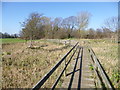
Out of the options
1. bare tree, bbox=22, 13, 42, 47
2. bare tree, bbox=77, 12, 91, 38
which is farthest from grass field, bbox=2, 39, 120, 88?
bare tree, bbox=77, 12, 91, 38

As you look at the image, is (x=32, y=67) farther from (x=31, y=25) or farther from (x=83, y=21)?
(x=83, y=21)

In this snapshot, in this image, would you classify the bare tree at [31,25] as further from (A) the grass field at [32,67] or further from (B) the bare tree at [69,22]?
(B) the bare tree at [69,22]

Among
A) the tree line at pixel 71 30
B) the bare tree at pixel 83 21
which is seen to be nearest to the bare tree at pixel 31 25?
the tree line at pixel 71 30

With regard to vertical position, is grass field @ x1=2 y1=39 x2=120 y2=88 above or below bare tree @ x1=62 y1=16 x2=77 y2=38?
below

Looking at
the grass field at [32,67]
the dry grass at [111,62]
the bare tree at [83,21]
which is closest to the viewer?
the dry grass at [111,62]

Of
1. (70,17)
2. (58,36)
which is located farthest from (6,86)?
(70,17)

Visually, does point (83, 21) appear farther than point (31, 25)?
Yes

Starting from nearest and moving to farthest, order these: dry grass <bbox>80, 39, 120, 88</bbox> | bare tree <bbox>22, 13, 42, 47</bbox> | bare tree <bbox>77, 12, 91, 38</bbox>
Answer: dry grass <bbox>80, 39, 120, 88</bbox>
bare tree <bbox>22, 13, 42, 47</bbox>
bare tree <bbox>77, 12, 91, 38</bbox>

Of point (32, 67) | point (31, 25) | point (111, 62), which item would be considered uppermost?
point (31, 25)

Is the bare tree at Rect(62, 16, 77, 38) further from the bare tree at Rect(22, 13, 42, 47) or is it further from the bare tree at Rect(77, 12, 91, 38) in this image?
the bare tree at Rect(22, 13, 42, 47)

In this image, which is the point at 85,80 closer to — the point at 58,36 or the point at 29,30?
the point at 29,30

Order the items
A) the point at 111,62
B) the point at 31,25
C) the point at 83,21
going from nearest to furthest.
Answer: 1. the point at 111,62
2. the point at 31,25
3. the point at 83,21

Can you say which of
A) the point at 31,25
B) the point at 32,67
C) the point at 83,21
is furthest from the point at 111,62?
the point at 83,21

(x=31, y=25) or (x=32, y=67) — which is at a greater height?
(x=31, y=25)
